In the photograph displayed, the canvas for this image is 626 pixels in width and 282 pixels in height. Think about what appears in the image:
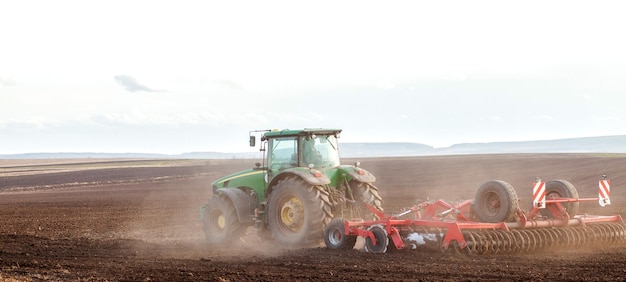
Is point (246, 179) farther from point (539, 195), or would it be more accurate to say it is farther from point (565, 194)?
point (565, 194)

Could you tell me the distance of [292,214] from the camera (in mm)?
13555

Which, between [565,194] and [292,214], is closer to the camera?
[292,214]

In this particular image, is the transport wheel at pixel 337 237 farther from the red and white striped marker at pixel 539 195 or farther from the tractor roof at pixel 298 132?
the red and white striped marker at pixel 539 195

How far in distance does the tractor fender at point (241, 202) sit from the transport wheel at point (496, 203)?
4627 millimetres

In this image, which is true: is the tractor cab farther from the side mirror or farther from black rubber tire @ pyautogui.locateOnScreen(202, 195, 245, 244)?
black rubber tire @ pyautogui.locateOnScreen(202, 195, 245, 244)

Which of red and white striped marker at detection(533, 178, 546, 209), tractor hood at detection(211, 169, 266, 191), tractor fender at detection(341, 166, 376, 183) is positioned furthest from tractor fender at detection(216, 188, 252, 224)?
red and white striped marker at detection(533, 178, 546, 209)

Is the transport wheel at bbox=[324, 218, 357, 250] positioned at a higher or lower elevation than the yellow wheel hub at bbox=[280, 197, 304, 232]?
lower

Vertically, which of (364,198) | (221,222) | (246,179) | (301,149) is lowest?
(221,222)

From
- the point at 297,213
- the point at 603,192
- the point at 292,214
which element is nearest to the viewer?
the point at 297,213

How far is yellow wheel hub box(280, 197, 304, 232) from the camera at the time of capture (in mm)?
13430

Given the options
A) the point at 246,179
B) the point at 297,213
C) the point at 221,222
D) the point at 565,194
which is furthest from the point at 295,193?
the point at 565,194

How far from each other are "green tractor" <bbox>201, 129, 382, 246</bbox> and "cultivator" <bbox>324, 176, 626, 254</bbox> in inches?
21.4

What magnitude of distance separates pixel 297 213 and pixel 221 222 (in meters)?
2.46

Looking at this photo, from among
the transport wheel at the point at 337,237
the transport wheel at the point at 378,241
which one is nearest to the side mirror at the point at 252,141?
the transport wheel at the point at 337,237
